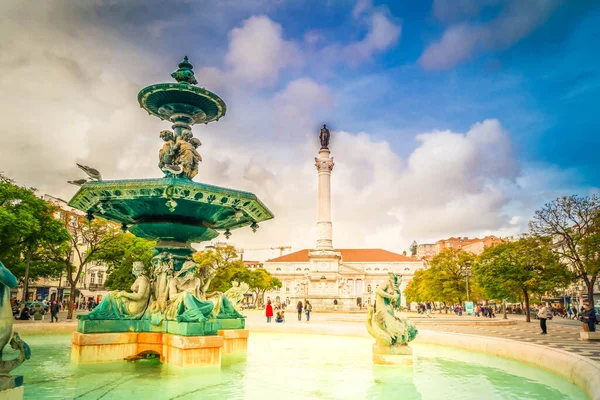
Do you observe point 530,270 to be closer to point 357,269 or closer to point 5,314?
point 5,314

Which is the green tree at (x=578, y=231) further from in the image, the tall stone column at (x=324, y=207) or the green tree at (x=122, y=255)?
the tall stone column at (x=324, y=207)

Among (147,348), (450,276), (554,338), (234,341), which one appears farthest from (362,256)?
(147,348)

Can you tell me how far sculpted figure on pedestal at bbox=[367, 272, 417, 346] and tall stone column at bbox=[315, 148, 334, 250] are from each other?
55.2 meters

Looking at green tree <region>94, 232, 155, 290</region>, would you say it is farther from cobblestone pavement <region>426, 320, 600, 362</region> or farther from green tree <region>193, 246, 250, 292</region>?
cobblestone pavement <region>426, 320, 600, 362</region>

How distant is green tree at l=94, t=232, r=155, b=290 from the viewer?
29125mm

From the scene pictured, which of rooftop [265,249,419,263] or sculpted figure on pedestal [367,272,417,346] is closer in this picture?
sculpted figure on pedestal [367,272,417,346]

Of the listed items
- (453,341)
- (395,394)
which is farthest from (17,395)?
(453,341)

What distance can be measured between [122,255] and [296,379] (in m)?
25.7

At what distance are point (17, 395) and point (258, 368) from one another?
485 cm

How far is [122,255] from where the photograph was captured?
98.5 feet

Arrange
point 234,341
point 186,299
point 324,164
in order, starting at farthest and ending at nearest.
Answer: point 324,164
point 234,341
point 186,299

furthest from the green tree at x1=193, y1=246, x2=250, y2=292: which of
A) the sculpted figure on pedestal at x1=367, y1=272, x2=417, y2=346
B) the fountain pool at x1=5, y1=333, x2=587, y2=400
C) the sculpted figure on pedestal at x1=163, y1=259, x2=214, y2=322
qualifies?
the sculpted figure on pedestal at x1=367, y1=272, x2=417, y2=346

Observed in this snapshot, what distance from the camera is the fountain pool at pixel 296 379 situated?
6227 mm

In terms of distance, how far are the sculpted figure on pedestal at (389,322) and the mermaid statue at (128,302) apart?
4.79 meters
